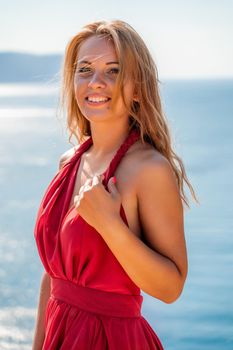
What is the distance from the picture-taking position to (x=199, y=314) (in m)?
5.51

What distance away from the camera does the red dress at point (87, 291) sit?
1760mm

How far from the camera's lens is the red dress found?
176 cm

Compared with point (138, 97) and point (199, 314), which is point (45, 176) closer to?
point (199, 314)

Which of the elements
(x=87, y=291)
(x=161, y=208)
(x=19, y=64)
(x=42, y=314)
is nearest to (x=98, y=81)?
(x=161, y=208)

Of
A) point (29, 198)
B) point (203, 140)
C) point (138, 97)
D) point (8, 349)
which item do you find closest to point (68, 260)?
point (138, 97)

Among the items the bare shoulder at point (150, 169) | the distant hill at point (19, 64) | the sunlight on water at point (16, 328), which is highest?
the bare shoulder at point (150, 169)

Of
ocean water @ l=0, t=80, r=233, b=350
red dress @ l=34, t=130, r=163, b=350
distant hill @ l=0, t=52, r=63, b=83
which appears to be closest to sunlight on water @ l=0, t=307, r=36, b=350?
ocean water @ l=0, t=80, r=233, b=350

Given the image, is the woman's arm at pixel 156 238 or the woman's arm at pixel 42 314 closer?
the woman's arm at pixel 156 238

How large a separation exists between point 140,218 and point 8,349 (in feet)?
9.75

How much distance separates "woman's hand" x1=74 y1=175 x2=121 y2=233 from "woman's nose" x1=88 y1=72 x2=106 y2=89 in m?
0.23

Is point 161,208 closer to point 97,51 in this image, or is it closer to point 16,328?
point 97,51

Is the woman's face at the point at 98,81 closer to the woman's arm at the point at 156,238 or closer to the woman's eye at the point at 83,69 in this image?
the woman's eye at the point at 83,69

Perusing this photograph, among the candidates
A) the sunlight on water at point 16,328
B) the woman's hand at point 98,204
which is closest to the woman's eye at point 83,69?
the woman's hand at point 98,204

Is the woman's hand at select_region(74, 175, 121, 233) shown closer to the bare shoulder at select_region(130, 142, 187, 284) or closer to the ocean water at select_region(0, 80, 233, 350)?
the bare shoulder at select_region(130, 142, 187, 284)
